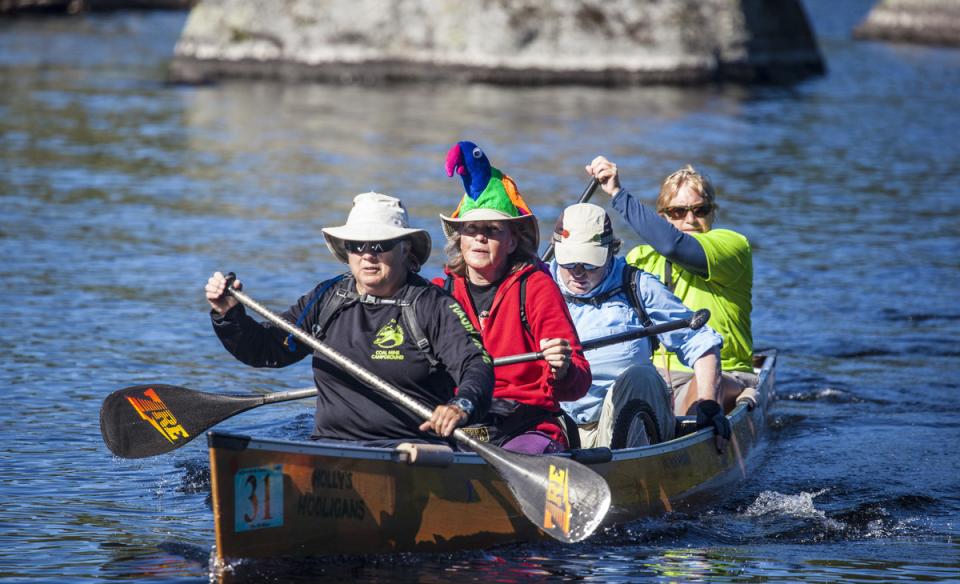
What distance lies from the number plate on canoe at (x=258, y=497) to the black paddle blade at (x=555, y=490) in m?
1.06

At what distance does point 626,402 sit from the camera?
9.04 meters

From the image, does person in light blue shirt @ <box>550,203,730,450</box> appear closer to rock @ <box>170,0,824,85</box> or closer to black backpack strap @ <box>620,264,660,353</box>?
black backpack strap @ <box>620,264,660,353</box>

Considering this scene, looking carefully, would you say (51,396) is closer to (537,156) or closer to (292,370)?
(292,370)

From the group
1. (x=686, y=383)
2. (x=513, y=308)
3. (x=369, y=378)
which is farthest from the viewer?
(x=686, y=383)

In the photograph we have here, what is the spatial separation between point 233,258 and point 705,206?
28.9 ft

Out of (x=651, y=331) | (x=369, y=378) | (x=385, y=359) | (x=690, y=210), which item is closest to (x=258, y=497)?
(x=369, y=378)

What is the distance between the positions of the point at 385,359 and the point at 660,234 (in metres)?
2.79

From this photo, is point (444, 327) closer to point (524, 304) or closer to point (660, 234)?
point (524, 304)

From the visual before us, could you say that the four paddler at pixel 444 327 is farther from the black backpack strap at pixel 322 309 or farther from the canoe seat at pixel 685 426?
the canoe seat at pixel 685 426

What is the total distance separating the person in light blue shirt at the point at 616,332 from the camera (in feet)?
29.6

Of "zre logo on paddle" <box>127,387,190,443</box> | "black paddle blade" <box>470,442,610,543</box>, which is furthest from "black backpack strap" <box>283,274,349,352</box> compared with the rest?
"zre logo on paddle" <box>127,387,190,443</box>

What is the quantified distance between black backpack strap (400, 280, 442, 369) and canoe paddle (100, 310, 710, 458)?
4.44ft

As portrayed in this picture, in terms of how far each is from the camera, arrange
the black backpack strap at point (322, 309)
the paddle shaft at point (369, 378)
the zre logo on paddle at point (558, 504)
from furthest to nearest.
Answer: the black backpack strap at point (322, 309) → the zre logo on paddle at point (558, 504) → the paddle shaft at point (369, 378)

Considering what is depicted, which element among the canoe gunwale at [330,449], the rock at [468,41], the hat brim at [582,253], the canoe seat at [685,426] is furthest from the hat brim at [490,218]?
the rock at [468,41]
